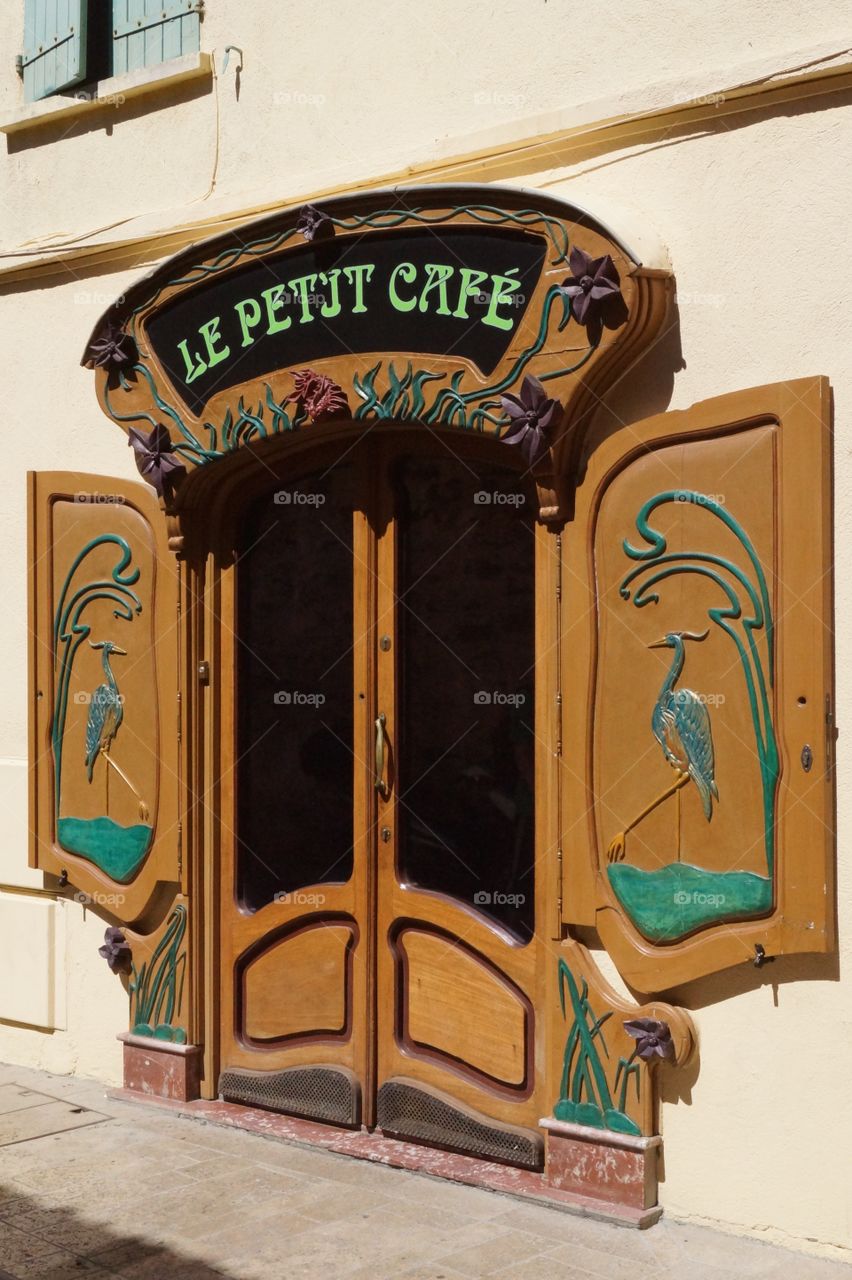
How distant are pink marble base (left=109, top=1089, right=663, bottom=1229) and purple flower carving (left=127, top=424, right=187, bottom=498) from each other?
2556mm

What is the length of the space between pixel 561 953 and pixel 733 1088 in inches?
29.8

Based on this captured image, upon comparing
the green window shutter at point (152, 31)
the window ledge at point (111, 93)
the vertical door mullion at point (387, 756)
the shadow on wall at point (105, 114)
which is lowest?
the vertical door mullion at point (387, 756)

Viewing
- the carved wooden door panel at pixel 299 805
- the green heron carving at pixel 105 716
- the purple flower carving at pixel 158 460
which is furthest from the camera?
the green heron carving at pixel 105 716

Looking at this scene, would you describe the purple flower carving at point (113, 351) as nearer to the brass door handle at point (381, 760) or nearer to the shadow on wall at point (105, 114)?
the shadow on wall at point (105, 114)

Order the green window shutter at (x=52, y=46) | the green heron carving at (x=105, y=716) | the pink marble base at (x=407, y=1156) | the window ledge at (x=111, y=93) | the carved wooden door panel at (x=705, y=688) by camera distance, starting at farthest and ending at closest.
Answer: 1. the green window shutter at (x=52, y=46)
2. the green heron carving at (x=105, y=716)
3. the window ledge at (x=111, y=93)
4. the pink marble base at (x=407, y=1156)
5. the carved wooden door panel at (x=705, y=688)

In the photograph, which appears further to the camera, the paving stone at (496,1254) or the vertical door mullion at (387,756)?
the vertical door mullion at (387,756)

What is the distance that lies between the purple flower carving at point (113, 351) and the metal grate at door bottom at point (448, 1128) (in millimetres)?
3164

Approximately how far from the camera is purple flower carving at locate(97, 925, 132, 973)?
7031 mm

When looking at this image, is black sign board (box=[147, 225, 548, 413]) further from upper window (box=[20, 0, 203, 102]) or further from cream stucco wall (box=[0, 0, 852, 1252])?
upper window (box=[20, 0, 203, 102])

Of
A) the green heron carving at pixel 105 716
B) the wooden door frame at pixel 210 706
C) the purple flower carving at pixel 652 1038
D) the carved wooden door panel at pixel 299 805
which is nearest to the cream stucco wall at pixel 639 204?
the purple flower carving at pixel 652 1038

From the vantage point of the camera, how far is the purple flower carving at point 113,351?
6852 millimetres

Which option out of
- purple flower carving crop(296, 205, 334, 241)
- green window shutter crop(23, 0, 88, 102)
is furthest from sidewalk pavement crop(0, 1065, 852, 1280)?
green window shutter crop(23, 0, 88, 102)

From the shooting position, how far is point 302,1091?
6453 millimetres

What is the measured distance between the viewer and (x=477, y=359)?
225 inches
